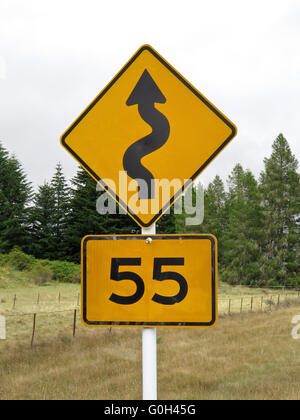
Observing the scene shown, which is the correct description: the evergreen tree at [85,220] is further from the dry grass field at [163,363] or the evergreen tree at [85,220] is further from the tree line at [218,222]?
the dry grass field at [163,363]

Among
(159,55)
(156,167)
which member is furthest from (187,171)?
(159,55)

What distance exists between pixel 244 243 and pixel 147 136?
42.6 meters

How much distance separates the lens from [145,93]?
2234 mm

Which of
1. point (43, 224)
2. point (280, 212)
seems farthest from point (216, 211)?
point (43, 224)

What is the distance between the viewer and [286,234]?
40.7 meters

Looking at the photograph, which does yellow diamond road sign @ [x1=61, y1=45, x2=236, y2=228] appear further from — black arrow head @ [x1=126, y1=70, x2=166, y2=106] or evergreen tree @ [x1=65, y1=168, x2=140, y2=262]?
evergreen tree @ [x1=65, y1=168, x2=140, y2=262]

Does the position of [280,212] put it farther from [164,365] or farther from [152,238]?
[152,238]

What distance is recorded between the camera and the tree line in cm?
Result: 4012

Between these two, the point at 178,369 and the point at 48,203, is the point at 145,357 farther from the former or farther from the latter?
the point at 48,203

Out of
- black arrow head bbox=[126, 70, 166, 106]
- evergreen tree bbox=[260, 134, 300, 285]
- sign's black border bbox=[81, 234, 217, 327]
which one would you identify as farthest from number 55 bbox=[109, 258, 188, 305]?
evergreen tree bbox=[260, 134, 300, 285]

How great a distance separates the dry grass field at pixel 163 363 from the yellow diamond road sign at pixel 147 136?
5.72 m

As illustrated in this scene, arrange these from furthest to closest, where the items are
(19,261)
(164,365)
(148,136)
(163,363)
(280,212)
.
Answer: (280,212) < (19,261) < (163,363) < (164,365) < (148,136)

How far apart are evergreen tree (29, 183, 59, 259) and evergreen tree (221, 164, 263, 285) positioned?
20204mm

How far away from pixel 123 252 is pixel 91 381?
7.09m
